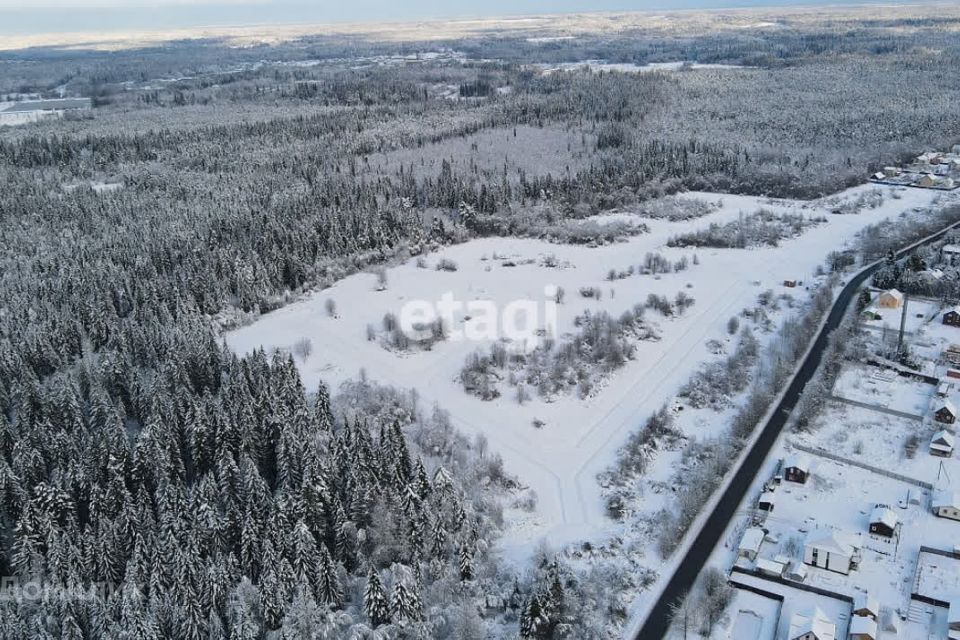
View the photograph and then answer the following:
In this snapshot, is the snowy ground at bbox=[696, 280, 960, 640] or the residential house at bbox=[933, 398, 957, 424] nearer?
the snowy ground at bbox=[696, 280, 960, 640]

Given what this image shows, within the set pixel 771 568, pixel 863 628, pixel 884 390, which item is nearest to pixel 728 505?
pixel 771 568

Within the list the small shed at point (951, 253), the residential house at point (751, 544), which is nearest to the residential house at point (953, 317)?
the small shed at point (951, 253)

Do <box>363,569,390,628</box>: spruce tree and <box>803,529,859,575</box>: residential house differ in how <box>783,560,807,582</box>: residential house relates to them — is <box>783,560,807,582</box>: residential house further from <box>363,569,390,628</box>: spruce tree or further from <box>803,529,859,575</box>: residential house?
<box>363,569,390,628</box>: spruce tree

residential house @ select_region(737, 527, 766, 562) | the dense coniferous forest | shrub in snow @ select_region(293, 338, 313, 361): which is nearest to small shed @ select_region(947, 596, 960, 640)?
residential house @ select_region(737, 527, 766, 562)

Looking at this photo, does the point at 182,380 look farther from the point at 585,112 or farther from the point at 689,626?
the point at 585,112

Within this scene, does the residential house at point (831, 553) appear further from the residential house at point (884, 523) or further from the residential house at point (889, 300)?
the residential house at point (889, 300)

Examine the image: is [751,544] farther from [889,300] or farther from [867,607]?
[889,300]
